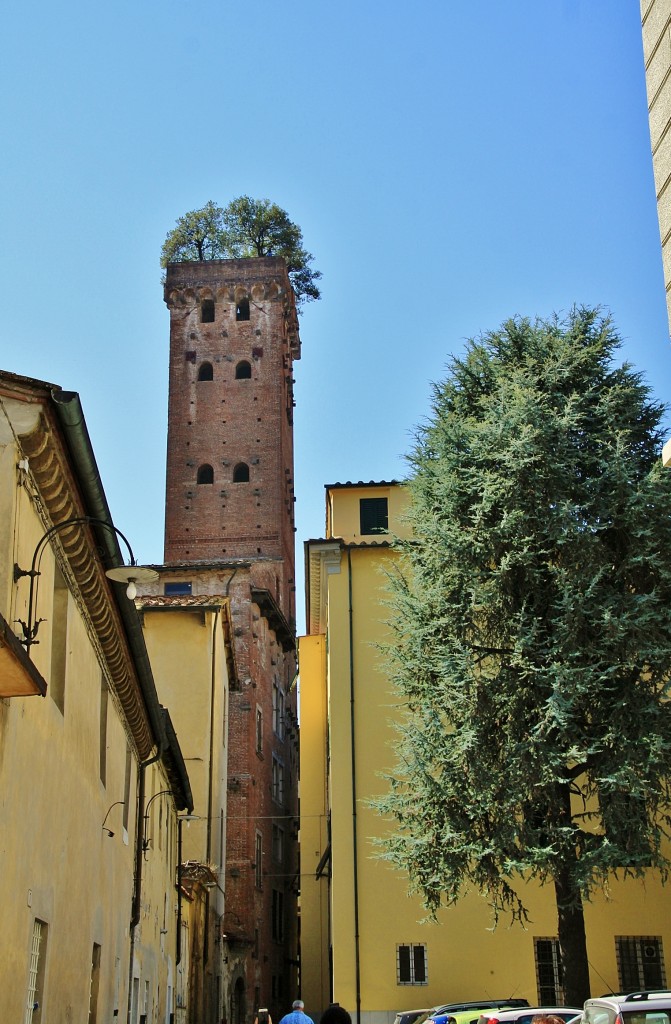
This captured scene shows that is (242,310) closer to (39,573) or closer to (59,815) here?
(59,815)

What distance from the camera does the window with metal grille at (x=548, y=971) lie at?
2338 centimetres

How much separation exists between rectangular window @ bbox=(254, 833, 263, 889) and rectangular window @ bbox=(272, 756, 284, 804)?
13.9 ft

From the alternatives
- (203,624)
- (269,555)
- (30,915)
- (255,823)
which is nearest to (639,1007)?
(30,915)

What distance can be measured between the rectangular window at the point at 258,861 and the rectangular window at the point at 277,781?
4.25 metres

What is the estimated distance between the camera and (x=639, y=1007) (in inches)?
434

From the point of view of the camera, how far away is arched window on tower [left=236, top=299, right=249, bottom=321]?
64.8 metres

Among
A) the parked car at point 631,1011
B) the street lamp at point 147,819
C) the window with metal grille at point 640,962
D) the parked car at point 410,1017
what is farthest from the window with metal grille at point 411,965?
the parked car at point 631,1011

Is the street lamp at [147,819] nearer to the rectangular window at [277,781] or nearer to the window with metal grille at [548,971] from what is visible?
the window with metal grille at [548,971]

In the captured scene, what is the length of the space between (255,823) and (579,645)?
2706 centimetres

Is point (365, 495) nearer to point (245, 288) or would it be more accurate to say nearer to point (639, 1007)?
point (639, 1007)

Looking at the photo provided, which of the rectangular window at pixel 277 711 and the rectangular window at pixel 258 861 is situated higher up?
the rectangular window at pixel 277 711

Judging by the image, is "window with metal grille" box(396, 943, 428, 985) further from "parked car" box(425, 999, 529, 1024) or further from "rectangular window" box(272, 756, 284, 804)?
"rectangular window" box(272, 756, 284, 804)

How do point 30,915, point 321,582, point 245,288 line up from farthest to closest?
1. point 245,288
2. point 321,582
3. point 30,915

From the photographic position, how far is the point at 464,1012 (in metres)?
17.9
